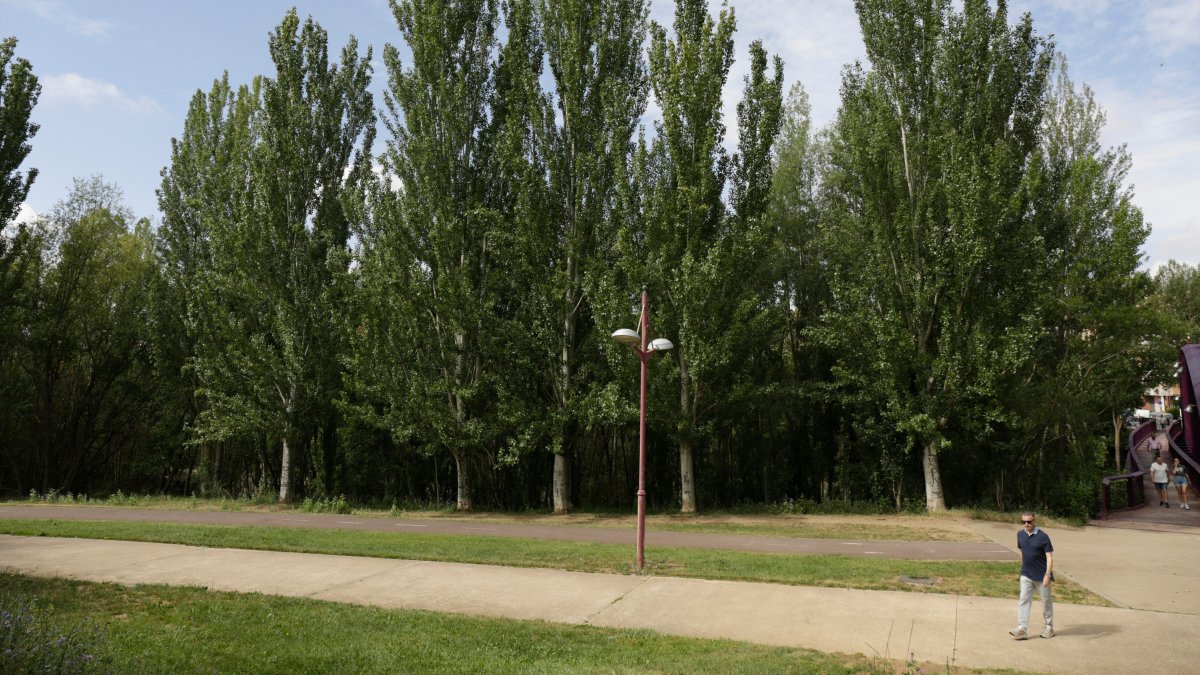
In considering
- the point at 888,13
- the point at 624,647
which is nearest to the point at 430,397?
the point at 624,647

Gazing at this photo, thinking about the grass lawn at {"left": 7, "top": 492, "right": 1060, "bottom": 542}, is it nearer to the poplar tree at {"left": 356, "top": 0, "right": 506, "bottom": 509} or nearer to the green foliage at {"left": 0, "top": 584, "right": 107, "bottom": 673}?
the poplar tree at {"left": 356, "top": 0, "right": 506, "bottom": 509}

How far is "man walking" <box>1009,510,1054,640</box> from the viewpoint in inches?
324

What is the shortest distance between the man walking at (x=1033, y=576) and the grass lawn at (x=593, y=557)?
210 cm

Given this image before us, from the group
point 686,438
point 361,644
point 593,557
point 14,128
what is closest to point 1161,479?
point 686,438

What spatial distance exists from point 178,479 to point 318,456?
1082cm

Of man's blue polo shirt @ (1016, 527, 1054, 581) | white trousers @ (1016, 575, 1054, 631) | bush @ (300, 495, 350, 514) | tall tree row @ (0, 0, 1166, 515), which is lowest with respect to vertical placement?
bush @ (300, 495, 350, 514)

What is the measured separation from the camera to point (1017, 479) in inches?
969

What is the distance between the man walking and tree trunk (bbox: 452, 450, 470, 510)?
18921mm

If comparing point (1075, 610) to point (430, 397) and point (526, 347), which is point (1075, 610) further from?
point (430, 397)

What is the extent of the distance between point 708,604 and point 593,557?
13.0 feet

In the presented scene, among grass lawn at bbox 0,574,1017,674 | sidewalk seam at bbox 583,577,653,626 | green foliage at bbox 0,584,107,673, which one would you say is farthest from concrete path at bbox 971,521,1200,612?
Answer: green foliage at bbox 0,584,107,673

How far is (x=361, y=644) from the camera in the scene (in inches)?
307

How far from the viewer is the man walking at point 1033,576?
8234 millimetres

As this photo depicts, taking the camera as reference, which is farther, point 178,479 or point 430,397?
point 178,479
